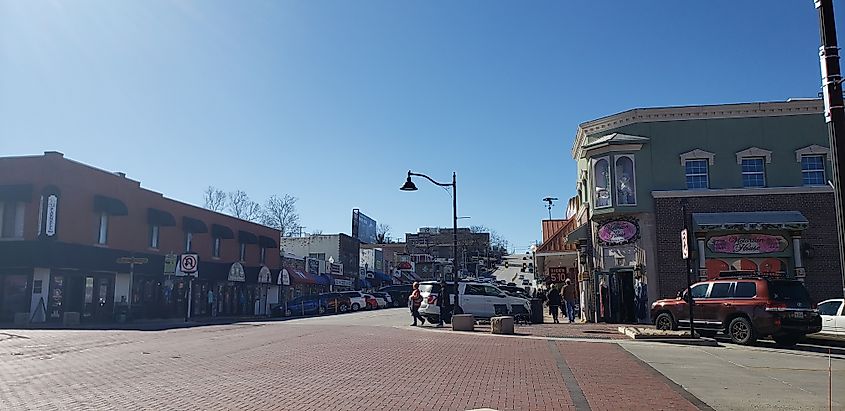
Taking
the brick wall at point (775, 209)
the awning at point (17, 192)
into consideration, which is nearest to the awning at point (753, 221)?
the brick wall at point (775, 209)

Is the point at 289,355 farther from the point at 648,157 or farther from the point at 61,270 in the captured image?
the point at 61,270

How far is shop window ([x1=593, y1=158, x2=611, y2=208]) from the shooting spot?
30391 mm

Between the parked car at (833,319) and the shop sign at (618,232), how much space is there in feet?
26.7

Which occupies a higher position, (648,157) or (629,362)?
(648,157)

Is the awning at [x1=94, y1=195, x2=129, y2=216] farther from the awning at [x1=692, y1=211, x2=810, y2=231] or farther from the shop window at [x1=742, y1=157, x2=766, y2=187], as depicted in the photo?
the shop window at [x1=742, y1=157, x2=766, y2=187]

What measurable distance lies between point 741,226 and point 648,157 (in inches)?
180

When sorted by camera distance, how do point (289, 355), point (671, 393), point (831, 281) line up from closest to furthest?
point (671, 393), point (289, 355), point (831, 281)

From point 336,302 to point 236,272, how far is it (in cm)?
682

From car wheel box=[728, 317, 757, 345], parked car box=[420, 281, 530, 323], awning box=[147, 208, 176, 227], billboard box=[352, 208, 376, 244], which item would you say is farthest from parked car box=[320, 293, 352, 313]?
billboard box=[352, 208, 376, 244]

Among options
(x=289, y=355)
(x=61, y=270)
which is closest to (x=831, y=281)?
(x=289, y=355)

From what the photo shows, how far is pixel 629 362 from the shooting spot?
15.6m

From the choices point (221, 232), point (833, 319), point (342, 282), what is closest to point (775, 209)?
point (833, 319)

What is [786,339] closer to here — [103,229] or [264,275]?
[103,229]

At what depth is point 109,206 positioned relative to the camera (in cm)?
3600
